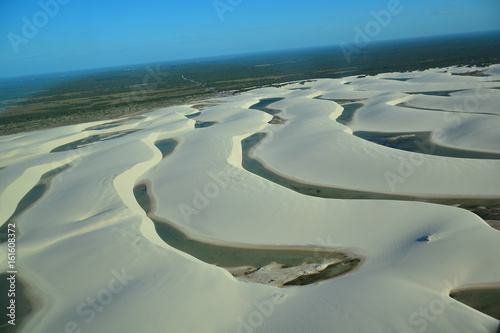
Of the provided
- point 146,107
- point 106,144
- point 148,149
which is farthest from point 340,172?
point 146,107

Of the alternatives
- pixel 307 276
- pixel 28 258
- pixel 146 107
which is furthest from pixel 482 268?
pixel 146 107

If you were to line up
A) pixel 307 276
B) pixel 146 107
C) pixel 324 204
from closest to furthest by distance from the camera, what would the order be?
pixel 307 276 < pixel 324 204 < pixel 146 107

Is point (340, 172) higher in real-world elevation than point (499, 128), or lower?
lower

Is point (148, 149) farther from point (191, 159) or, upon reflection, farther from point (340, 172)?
point (340, 172)

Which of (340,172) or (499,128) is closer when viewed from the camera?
(340,172)

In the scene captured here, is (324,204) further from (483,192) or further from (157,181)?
(157,181)

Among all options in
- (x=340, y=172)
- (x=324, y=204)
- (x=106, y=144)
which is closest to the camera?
(x=324, y=204)
